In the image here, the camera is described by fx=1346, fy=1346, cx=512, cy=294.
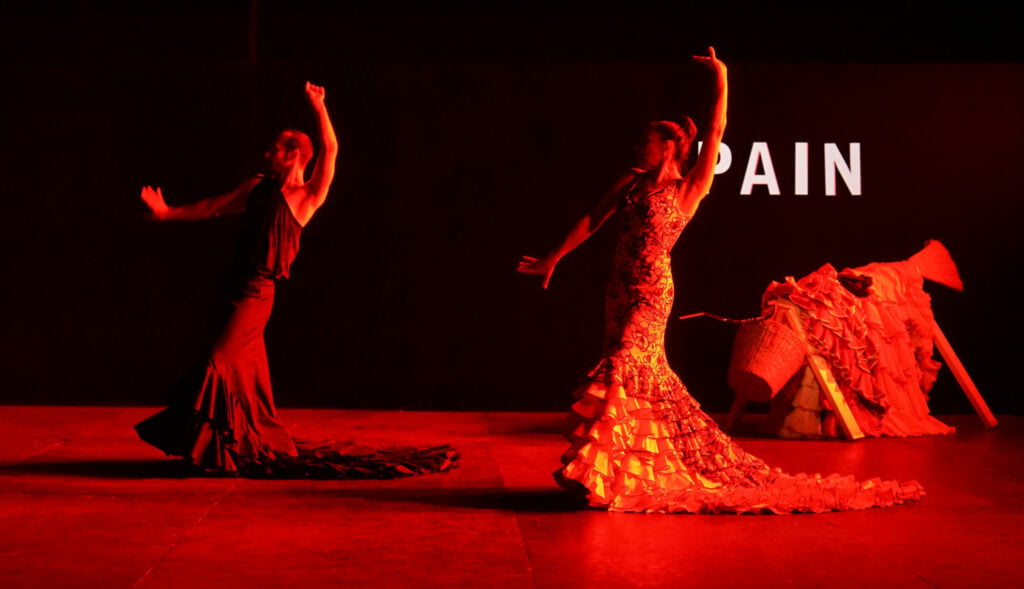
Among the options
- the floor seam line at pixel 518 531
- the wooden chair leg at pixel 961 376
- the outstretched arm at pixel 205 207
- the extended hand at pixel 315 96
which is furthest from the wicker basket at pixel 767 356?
the outstretched arm at pixel 205 207

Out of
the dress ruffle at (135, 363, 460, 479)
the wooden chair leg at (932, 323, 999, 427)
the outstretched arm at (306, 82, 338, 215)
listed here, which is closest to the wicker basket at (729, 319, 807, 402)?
the wooden chair leg at (932, 323, 999, 427)

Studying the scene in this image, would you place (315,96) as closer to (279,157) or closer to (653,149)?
(279,157)

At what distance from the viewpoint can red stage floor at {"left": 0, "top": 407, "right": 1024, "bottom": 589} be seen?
3986 mm

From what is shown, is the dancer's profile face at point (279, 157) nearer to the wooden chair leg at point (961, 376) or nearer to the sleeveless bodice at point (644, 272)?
the sleeveless bodice at point (644, 272)

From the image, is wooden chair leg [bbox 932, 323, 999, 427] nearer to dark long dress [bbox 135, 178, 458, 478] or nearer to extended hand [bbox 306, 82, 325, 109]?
dark long dress [bbox 135, 178, 458, 478]

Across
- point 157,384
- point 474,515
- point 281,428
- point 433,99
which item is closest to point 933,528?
point 474,515

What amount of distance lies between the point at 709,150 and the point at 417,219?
13.1ft

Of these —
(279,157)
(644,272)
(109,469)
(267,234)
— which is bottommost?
(109,469)

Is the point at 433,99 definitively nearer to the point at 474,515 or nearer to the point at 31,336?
the point at 31,336

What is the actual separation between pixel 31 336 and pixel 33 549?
509 cm

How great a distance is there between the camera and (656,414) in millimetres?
5164

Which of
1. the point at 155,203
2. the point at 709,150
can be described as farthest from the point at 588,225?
the point at 155,203

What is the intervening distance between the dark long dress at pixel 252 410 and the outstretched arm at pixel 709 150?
178 cm

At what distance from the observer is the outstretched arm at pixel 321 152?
20.5 ft
